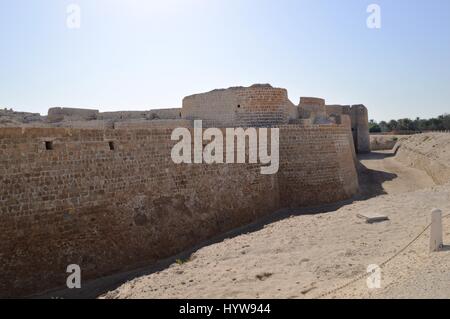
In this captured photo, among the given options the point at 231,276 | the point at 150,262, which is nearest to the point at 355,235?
the point at 231,276

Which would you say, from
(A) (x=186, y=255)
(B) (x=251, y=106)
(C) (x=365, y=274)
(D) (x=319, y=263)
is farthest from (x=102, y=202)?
(B) (x=251, y=106)

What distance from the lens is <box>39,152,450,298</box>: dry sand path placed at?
4945mm

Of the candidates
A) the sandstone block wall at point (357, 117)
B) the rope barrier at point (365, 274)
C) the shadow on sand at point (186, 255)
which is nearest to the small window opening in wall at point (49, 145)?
the shadow on sand at point (186, 255)

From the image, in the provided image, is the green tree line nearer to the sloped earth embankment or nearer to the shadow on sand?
the shadow on sand

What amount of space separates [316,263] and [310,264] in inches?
3.8

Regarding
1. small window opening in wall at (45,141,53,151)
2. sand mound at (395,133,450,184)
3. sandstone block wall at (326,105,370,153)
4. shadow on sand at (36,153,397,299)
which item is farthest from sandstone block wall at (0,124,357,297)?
sandstone block wall at (326,105,370,153)

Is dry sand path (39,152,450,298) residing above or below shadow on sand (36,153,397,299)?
above

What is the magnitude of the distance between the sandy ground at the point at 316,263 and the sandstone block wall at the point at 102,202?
1350 mm

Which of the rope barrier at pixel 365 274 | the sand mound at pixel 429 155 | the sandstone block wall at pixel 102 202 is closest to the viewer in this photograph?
the rope barrier at pixel 365 274

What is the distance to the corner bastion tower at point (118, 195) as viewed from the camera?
22.6 feet

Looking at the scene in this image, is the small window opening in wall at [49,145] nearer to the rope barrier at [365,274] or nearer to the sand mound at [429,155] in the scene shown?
the rope barrier at [365,274]

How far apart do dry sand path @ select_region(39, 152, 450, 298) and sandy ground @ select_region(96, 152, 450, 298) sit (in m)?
0.01
